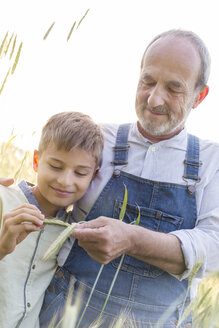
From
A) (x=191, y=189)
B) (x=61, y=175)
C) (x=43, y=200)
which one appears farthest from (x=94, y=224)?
(x=191, y=189)

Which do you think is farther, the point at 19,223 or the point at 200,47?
the point at 200,47

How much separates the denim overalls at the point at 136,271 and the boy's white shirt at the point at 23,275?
0.47 feet

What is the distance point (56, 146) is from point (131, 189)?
475 mm

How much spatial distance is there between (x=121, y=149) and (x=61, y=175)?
1.63ft

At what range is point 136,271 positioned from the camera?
83.7 inches

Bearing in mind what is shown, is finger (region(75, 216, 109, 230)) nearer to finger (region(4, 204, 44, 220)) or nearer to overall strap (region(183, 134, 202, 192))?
finger (region(4, 204, 44, 220))

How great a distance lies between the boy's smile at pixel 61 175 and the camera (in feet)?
6.18

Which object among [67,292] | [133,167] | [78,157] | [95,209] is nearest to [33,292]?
[67,292]

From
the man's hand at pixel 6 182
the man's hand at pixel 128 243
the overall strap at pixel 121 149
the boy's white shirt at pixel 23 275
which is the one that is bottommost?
the boy's white shirt at pixel 23 275

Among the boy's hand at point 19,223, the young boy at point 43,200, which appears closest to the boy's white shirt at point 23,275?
the young boy at point 43,200

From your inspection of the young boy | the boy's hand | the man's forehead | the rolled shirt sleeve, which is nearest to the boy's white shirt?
the young boy

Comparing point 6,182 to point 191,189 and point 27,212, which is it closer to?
point 27,212

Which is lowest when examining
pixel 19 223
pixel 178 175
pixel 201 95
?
pixel 19 223

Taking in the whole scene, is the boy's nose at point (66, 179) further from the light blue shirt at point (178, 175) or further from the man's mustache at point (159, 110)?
the man's mustache at point (159, 110)
